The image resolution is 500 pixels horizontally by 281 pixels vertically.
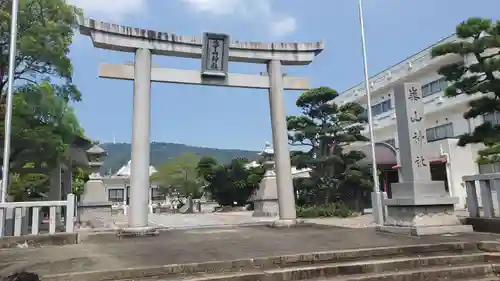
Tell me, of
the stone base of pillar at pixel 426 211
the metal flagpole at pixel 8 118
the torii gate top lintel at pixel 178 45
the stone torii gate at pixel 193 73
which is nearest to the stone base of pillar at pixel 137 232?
the stone torii gate at pixel 193 73

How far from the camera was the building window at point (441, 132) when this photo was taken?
25438mm

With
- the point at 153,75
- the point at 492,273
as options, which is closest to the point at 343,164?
the point at 153,75

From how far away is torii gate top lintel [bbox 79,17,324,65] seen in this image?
1066 cm

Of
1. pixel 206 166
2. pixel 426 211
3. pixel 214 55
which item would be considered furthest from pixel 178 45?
pixel 206 166

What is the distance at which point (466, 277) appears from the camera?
4.99m

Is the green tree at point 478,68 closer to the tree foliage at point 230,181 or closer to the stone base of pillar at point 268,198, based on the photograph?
the stone base of pillar at point 268,198

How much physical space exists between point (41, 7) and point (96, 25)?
8.46 ft

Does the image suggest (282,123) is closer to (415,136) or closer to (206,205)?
(415,136)

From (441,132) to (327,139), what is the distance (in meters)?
9.58

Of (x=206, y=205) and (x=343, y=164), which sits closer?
(x=343, y=164)

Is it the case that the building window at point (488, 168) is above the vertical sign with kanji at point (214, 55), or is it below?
below

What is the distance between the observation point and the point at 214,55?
11.8 meters

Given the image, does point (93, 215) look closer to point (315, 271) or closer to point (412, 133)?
point (412, 133)

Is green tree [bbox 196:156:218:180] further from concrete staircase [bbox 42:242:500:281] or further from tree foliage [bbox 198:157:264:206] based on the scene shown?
concrete staircase [bbox 42:242:500:281]
